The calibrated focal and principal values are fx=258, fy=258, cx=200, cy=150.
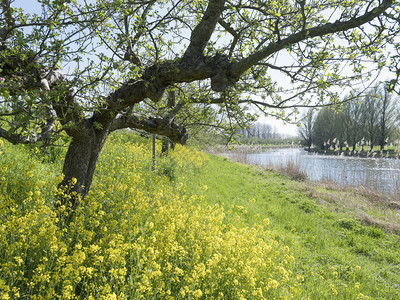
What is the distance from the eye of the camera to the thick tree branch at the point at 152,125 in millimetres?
4910

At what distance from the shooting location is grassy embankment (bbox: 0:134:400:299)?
2725 mm

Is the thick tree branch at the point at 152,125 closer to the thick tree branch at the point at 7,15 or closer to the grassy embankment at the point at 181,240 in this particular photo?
the grassy embankment at the point at 181,240

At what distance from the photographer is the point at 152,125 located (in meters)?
5.31

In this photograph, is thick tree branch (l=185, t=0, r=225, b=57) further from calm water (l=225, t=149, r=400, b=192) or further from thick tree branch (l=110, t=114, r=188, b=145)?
calm water (l=225, t=149, r=400, b=192)

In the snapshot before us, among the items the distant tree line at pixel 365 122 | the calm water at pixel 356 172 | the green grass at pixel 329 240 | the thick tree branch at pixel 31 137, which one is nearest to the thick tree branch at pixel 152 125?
the thick tree branch at pixel 31 137

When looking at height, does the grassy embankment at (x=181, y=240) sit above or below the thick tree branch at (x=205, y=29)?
below

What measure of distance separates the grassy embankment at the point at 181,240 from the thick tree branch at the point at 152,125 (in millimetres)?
1080

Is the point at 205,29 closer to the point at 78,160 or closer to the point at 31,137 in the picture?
the point at 31,137

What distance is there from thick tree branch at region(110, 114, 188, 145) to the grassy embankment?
3.54 ft

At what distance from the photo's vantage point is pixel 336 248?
23.1 ft

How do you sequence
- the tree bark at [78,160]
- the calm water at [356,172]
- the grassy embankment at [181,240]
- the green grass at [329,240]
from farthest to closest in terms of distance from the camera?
1. the calm water at [356,172]
2. the green grass at [329,240]
3. the tree bark at [78,160]
4. the grassy embankment at [181,240]

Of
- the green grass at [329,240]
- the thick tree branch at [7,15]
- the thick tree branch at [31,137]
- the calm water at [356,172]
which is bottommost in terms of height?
the green grass at [329,240]

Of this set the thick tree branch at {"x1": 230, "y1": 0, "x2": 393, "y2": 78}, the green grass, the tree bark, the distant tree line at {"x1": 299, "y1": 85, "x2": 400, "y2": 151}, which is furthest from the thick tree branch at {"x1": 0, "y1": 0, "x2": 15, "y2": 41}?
the distant tree line at {"x1": 299, "y1": 85, "x2": 400, "y2": 151}

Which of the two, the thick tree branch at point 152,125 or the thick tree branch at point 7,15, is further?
the thick tree branch at point 152,125
